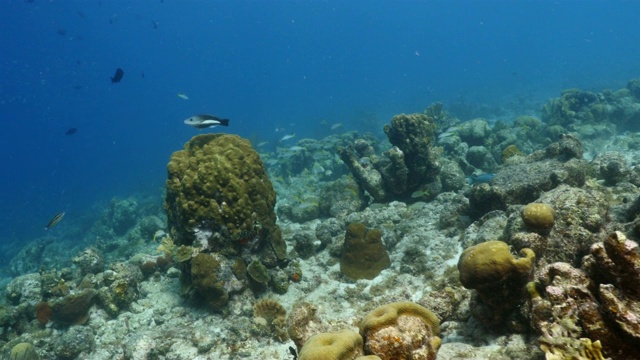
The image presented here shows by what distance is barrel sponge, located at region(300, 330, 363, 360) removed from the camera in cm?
312

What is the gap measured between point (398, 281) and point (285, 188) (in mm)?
11752

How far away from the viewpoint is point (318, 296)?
7.18 metres

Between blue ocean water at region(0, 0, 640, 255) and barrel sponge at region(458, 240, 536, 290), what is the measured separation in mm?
32667

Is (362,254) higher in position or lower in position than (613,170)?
lower

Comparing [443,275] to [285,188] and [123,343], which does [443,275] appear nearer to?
[123,343]

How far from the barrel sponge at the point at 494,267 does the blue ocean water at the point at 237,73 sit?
32.7 metres

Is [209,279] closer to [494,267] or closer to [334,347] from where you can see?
[334,347]

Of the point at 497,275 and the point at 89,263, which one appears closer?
the point at 497,275

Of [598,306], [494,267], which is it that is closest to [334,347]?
[494,267]

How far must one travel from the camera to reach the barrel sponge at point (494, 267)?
3.52 metres

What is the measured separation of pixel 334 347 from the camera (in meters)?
3.18

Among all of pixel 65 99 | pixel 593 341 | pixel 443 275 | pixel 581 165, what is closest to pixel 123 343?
pixel 443 275

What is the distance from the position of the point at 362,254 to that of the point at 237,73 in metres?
194

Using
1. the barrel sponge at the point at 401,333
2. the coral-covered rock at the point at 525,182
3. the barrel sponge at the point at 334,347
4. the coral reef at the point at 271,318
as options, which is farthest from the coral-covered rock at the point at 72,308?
the coral-covered rock at the point at 525,182
